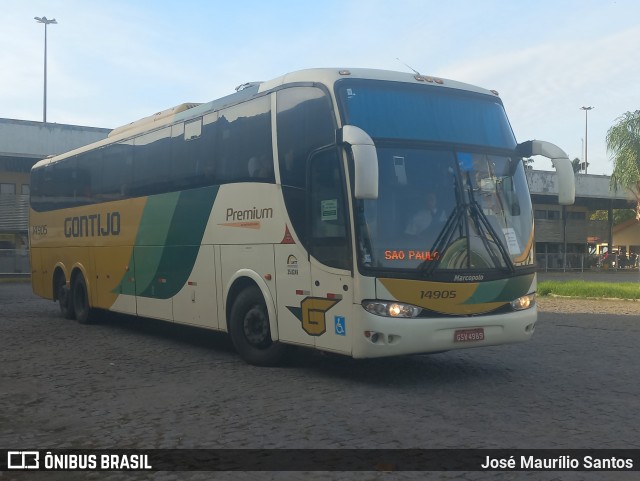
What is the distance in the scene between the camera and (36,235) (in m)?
19.0

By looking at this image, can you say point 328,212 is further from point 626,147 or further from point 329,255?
point 626,147

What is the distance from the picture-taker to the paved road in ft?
20.9

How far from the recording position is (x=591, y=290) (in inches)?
1005

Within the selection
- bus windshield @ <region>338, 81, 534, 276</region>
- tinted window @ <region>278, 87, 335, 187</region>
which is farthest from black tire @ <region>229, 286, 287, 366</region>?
bus windshield @ <region>338, 81, 534, 276</region>

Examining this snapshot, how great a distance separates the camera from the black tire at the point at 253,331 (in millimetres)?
10117

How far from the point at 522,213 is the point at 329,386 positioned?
3.09 meters

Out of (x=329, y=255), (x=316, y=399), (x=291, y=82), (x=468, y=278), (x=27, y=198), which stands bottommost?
(x=316, y=399)

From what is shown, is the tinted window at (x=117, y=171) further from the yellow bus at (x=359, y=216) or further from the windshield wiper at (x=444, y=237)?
the windshield wiper at (x=444, y=237)

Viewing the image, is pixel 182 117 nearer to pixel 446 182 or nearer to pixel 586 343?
pixel 446 182

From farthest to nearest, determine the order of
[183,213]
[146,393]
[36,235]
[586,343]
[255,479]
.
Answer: [36,235]
[586,343]
[183,213]
[146,393]
[255,479]

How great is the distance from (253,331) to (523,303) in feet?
11.4

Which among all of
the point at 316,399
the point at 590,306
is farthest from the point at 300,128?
the point at 590,306

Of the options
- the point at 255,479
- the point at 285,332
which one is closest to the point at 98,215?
the point at 285,332

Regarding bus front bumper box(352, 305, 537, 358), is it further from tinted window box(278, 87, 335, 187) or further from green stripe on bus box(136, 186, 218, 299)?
green stripe on bus box(136, 186, 218, 299)
